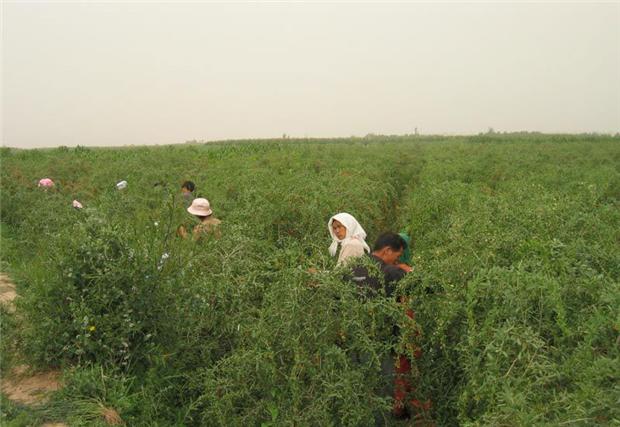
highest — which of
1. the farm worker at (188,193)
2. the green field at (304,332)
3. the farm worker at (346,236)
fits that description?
the farm worker at (188,193)

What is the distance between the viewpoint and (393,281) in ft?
13.2

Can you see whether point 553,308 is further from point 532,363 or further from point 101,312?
point 101,312

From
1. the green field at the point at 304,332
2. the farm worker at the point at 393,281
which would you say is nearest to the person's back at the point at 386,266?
the farm worker at the point at 393,281

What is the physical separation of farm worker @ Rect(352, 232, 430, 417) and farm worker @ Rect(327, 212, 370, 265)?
0.41 m

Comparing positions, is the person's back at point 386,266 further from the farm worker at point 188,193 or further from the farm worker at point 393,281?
the farm worker at point 188,193

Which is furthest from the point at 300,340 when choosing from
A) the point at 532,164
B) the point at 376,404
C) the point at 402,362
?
the point at 532,164

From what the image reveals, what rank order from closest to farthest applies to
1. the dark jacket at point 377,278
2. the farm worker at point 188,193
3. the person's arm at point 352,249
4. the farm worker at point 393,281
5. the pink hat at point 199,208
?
the farm worker at point 393,281
the dark jacket at point 377,278
the person's arm at point 352,249
the pink hat at point 199,208
the farm worker at point 188,193

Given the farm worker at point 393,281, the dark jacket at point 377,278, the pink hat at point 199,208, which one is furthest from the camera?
the pink hat at point 199,208

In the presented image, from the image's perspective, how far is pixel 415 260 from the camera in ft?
14.1

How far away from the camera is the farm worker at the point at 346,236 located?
484 centimetres

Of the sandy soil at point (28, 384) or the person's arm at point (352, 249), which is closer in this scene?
the sandy soil at point (28, 384)

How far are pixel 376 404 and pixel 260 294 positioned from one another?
1297mm

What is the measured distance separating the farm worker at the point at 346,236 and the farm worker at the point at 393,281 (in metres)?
0.41

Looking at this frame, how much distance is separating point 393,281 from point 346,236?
1.04m
